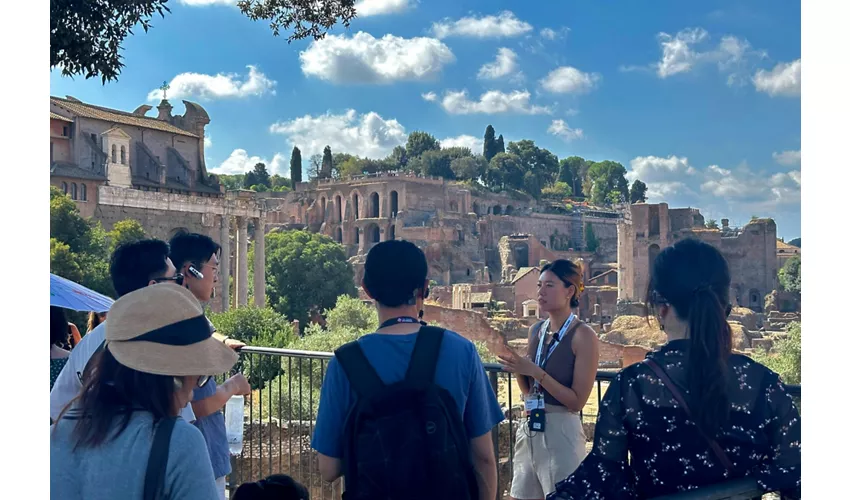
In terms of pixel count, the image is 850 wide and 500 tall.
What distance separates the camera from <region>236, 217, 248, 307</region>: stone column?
34281 millimetres

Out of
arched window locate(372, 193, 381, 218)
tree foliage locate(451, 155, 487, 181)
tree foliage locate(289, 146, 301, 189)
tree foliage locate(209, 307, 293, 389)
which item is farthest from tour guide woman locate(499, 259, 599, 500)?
tree foliage locate(451, 155, 487, 181)

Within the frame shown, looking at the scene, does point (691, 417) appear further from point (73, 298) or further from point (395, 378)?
point (73, 298)

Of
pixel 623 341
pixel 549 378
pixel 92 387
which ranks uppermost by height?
pixel 92 387

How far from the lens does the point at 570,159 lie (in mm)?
97688

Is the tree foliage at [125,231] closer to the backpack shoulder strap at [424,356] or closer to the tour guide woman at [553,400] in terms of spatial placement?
the tour guide woman at [553,400]

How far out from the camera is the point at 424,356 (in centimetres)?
235

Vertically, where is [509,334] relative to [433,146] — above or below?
below

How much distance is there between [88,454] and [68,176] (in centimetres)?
2842

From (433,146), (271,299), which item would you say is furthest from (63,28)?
(433,146)

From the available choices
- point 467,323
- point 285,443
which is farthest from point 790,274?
point 285,443

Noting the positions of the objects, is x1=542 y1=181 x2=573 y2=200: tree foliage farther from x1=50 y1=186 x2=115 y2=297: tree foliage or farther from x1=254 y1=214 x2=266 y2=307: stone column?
x1=50 y1=186 x2=115 y2=297: tree foliage

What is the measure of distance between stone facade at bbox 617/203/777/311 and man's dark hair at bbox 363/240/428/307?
5060cm

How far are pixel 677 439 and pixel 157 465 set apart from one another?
4.27 ft

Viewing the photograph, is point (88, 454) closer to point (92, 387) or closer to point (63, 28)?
point (92, 387)
